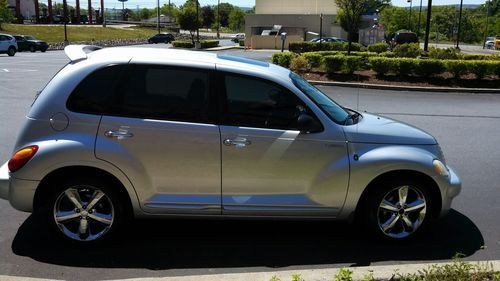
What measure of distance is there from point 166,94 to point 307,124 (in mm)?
1233

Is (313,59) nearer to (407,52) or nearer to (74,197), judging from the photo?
(407,52)

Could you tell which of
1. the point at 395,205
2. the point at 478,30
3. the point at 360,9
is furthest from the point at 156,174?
the point at 478,30

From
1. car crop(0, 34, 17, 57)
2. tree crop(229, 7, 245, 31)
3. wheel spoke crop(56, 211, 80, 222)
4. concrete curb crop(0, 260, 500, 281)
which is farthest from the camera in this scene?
Answer: tree crop(229, 7, 245, 31)

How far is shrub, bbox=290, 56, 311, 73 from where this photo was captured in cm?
1950

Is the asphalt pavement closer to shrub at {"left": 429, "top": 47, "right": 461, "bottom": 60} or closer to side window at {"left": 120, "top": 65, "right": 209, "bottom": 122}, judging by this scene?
side window at {"left": 120, "top": 65, "right": 209, "bottom": 122}

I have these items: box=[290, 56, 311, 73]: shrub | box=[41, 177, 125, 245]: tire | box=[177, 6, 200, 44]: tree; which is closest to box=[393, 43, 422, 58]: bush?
box=[290, 56, 311, 73]: shrub

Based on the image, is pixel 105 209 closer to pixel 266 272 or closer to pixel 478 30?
pixel 266 272

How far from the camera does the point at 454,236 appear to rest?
16.3 feet

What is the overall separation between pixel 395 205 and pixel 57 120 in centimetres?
301

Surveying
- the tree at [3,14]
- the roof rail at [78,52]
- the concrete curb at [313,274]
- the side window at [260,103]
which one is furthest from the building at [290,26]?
the concrete curb at [313,274]

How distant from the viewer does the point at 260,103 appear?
454cm

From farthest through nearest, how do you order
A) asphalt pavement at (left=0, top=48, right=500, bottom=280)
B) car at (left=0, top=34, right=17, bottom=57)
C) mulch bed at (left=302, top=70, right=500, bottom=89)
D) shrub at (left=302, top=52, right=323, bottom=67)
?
car at (left=0, top=34, right=17, bottom=57) → shrub at (left=302, top=52, right=323, bottom=67) → mulch bed at (left=302, top=70, right=500, bottom=89) → asphalt pavement at (left=0, top=48, right=500, bottom=280)

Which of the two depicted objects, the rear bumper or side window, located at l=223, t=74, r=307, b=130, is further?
side window, located at l=223, t=74, r=307, b=130

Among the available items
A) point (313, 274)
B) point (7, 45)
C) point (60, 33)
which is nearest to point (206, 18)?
point (60, 33)
